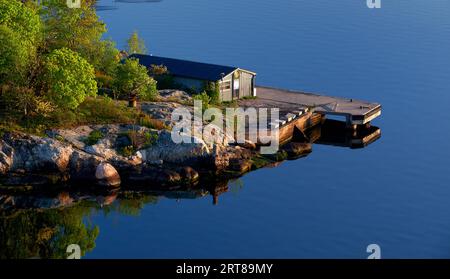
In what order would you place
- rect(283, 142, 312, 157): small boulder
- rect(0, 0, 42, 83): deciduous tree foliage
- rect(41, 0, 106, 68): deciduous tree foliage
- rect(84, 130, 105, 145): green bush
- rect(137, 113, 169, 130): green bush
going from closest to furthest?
rect(84, 130, 105, 145): green bush < rect(0, 0, 42, 83): deciduous tree foliage < rect(137, 113, 169, 130): green bush < rect(283, 142, 312, 157): small boulder < rect(41, 0, 106, 68): deciduous tree foliage

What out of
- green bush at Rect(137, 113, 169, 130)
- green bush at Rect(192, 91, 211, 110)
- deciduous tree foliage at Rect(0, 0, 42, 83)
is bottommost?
green bush at Rect(137, 113, 169, 130)

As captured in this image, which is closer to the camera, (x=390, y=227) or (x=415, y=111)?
(x=390, y=227)

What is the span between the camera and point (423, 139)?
4294 inches

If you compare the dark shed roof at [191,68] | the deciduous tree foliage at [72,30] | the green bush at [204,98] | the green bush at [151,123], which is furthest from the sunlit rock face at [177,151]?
the dark shed roof at [191,68]

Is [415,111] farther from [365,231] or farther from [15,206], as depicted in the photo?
[15,206]

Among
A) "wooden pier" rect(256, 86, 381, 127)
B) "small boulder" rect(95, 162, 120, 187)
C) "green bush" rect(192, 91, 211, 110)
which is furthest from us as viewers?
"wooden pier" rect(256, 86, 381, 127)

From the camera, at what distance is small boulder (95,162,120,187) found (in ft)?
293

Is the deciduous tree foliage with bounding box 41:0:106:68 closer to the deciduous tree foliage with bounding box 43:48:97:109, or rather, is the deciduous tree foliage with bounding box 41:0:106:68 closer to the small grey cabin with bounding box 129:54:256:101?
the deciduous tree foliage with bounding box 43:48:97:109

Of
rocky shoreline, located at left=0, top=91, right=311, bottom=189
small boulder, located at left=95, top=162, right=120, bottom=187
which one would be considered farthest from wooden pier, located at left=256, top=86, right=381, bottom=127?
small boulder, located at left=95, top=162, right=120, bottom=187

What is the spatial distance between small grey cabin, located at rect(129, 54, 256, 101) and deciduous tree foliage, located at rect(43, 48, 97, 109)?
1668 cm

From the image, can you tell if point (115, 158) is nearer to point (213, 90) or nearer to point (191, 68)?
point (213, 90)

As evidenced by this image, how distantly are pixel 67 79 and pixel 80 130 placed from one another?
15.9 ft

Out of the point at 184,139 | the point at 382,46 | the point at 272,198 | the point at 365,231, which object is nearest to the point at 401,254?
the point at 365,231

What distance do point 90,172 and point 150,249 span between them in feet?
47.4
